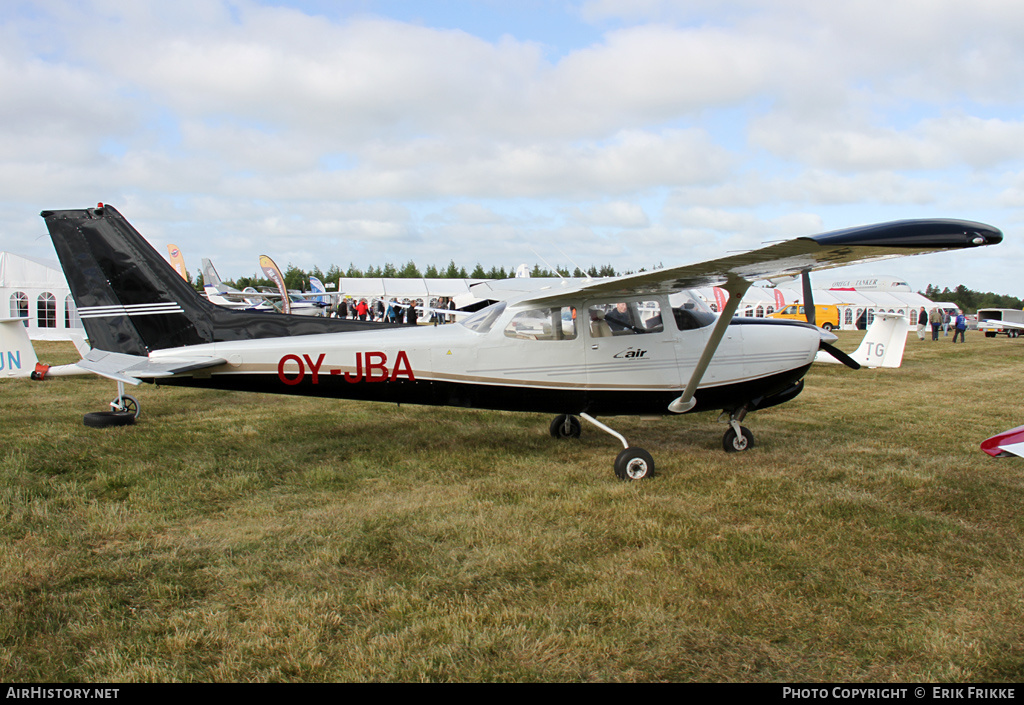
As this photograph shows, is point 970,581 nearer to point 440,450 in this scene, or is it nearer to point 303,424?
point 440,450

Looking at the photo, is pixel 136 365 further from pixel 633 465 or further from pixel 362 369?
pixel 633 465

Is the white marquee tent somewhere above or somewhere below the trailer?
above

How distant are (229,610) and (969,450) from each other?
311 inches

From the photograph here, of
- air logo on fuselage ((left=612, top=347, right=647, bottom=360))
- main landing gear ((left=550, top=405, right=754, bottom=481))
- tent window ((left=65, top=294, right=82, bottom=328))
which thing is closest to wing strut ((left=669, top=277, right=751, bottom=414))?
air logo on fuselage ((left=612, top=347, right=647, bottom=360))

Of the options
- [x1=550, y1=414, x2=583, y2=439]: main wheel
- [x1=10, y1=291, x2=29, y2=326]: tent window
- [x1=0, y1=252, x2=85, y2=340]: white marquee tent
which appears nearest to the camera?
[x1=550, y1=414, x2=583, y2=439]: main wheel

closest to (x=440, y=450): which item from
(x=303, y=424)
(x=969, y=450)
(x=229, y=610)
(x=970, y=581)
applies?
(x=303, y=424)

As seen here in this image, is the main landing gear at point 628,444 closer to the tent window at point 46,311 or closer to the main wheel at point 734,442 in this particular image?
the main wheel at point 734,442

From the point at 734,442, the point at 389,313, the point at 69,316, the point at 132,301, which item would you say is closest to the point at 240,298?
the point at 389,313

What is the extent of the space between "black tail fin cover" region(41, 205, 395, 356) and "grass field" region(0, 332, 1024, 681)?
1273 millimetres

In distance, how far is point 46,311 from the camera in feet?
83.3

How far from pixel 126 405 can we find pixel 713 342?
7834 mm

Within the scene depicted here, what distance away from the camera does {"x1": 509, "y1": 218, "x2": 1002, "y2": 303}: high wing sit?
13.3 ft

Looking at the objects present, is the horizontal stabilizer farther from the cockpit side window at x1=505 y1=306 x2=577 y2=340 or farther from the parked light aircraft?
the parked light aircraft

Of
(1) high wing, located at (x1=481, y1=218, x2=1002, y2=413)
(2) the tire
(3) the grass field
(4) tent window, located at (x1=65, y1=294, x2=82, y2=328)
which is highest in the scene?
(4) tent window, located at (x1=65, y1=294, x2=82, y2=328)
